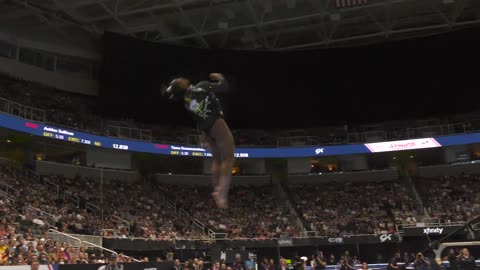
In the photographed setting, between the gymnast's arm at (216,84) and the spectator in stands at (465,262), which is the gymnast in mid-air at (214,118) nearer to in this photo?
the gymnast's arm at (216,84)

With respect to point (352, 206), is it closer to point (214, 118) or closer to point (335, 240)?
point (335, 240)

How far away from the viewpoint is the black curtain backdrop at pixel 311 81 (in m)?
34.8

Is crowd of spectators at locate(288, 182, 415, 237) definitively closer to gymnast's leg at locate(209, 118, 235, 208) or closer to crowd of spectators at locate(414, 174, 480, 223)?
crowd of spectators at locate(414, 174, 480, 223)

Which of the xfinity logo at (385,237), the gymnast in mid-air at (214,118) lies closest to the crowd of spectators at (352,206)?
the xfinity logo at (385,237)

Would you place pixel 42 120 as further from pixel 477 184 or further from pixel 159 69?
pixel 477 184

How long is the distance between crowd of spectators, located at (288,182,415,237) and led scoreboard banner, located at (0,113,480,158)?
10.9 feet

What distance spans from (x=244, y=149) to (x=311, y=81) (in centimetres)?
678

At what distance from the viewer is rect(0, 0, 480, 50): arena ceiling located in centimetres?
3209

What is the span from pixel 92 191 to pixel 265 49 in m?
15.6

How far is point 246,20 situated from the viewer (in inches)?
1407

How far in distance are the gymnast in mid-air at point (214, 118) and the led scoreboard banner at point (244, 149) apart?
77.4ft

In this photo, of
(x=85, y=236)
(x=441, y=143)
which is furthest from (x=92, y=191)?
(x=441, y=143)

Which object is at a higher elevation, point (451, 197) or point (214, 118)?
point (451, 197)

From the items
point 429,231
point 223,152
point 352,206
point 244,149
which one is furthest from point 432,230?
point 223,152
